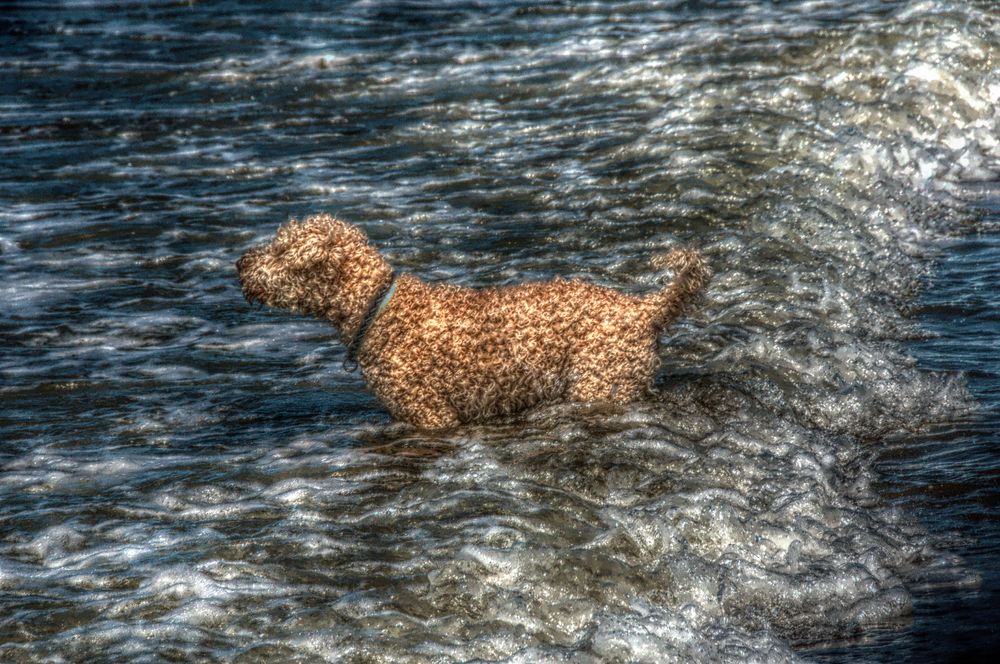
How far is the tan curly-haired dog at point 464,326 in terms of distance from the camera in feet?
21.7

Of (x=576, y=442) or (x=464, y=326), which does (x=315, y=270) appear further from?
(x=576, y=442)

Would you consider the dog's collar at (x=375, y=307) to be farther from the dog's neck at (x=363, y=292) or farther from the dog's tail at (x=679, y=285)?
the dog's tail at (x=679, y=285)

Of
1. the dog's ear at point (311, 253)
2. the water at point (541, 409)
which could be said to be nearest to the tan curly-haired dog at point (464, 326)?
the dog's ear at point (311, 253)

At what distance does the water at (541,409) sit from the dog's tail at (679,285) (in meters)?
0.56

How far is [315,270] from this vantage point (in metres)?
6.90

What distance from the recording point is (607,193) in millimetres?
10930

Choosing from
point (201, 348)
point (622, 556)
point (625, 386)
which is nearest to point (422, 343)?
point (625, 386)

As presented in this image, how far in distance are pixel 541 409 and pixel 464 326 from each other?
23.4 inches

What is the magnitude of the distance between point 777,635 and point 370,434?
274cm

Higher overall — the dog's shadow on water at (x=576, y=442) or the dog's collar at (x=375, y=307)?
the dog's collar at (x=375, y=307)

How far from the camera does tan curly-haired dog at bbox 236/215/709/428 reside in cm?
663

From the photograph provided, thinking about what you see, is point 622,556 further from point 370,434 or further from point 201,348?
point 201,348

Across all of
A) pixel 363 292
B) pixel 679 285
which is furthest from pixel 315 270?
pixel 679 285

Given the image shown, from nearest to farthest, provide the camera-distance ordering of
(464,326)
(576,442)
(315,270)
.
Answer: (576,442) < (464,326) < (315,270)
